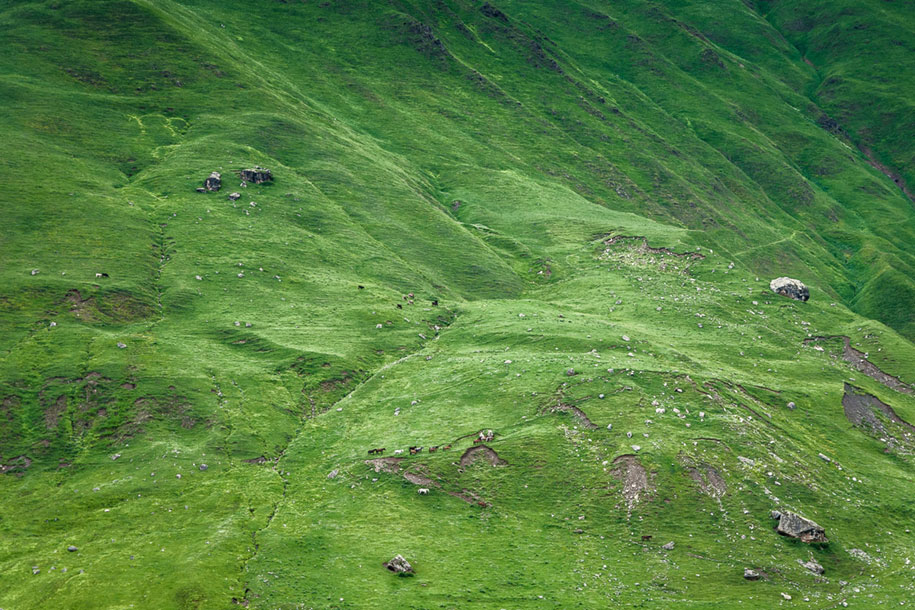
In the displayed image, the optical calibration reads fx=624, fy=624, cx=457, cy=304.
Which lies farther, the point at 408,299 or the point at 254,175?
the point at 254,175

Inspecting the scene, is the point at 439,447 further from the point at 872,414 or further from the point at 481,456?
the point at 872,414

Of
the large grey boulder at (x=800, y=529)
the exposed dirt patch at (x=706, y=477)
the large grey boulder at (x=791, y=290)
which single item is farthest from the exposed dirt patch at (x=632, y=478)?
the large grey boulder at (x=791, y=290)

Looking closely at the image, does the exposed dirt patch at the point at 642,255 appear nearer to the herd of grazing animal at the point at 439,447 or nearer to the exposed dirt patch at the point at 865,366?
the exposed dirt patch at the point at 865,366

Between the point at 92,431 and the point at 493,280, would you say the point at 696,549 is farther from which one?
the point at 493,280

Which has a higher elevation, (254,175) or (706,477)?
(706,477)

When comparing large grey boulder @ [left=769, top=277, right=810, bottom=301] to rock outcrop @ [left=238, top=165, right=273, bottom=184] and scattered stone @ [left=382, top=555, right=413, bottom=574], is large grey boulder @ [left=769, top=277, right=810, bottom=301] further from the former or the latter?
rock outcrop @ [left=238, top=165, right=273, bottom=184]

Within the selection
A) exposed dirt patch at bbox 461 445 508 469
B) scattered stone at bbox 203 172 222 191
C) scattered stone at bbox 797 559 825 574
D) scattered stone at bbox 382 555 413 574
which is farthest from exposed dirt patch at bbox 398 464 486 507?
scattered stone at bbox 203 172 222 191

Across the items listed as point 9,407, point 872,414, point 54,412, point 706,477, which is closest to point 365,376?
point 54,412
